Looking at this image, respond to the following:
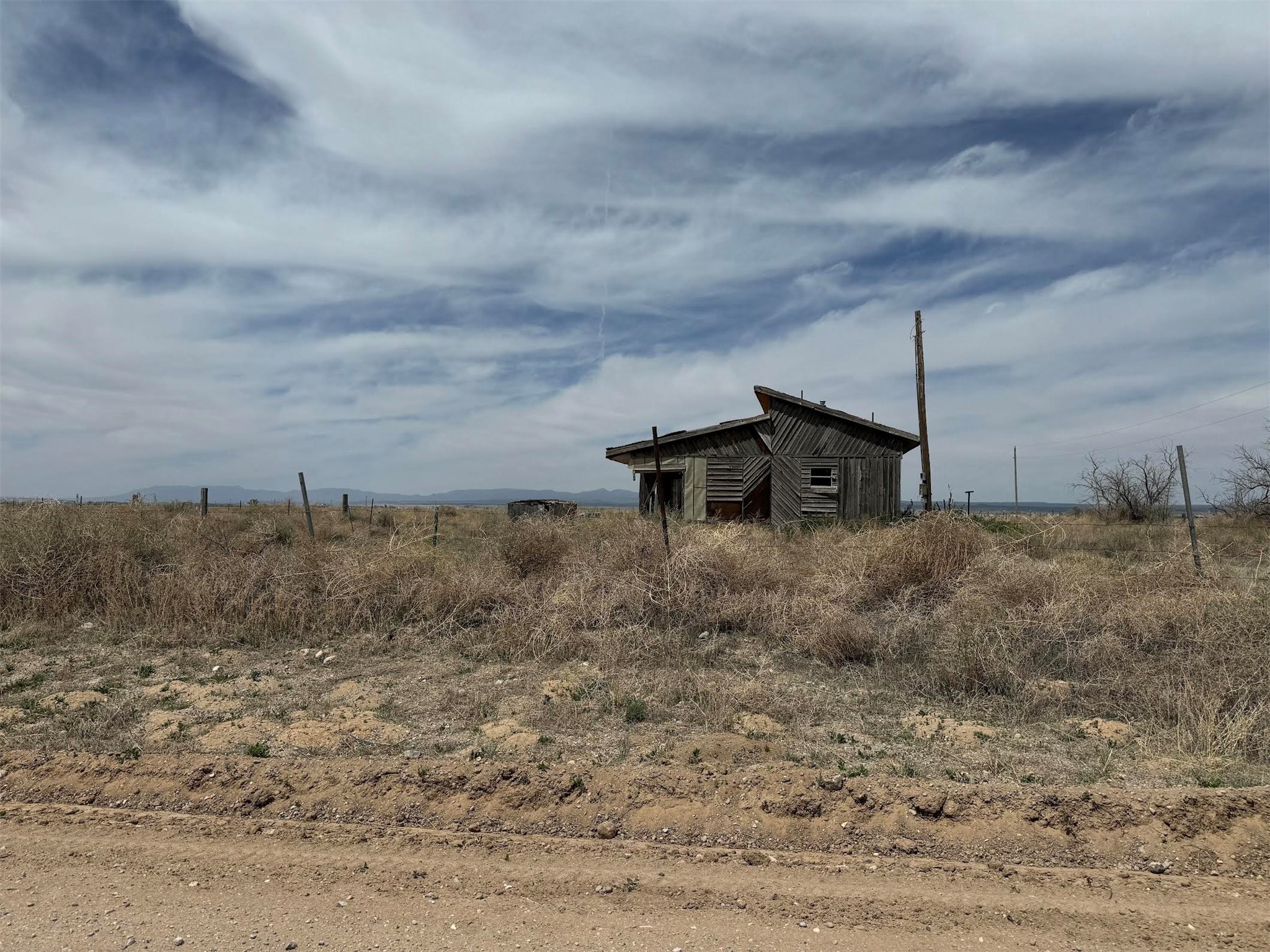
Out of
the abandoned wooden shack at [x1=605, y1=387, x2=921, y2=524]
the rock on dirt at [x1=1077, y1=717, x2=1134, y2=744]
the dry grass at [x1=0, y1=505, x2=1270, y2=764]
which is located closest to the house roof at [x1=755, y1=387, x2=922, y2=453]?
the abandoned wooden shack at [x1=605, y1=387, x2=921, y2=524]

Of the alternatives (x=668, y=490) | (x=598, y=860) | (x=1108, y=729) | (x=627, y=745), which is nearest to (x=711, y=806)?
(x=598, y=860)

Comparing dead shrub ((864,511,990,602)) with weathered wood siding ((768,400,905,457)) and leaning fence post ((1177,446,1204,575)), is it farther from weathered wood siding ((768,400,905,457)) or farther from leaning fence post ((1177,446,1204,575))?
weathered wood siding ((768,400,905,457))

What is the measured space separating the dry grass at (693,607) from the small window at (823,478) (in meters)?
9.20

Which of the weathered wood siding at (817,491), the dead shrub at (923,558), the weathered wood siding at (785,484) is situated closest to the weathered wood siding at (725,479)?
the weathered wood siding at (785,484)

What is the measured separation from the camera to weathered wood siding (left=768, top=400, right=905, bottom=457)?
21.0 m

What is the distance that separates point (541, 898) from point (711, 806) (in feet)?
4.17

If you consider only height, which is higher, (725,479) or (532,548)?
(725,479)

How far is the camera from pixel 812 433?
2097 centimetres

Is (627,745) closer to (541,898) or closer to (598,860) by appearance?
(598,860)

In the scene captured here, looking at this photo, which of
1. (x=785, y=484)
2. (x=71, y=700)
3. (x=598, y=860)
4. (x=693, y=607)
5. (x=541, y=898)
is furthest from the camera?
(x=785, y=484)

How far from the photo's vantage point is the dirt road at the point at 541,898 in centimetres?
328

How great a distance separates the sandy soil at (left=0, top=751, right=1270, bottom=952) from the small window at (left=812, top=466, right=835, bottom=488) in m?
16.7

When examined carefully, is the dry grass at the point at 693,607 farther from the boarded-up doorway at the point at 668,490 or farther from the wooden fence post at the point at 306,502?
the boarded-up doorway at the point at 668,490

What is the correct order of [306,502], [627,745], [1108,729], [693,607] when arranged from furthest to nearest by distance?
1. [306,502]
2. [693,607]
3. [1108,729]
4. [627,745]
